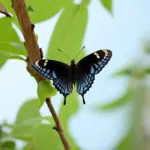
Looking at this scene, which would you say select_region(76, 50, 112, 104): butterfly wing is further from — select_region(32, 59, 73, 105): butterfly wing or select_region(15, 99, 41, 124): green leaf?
select_region(15, 99, 41, 124): green leaf

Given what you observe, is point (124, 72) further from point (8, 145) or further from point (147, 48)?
point (8, 145)

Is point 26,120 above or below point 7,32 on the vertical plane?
below

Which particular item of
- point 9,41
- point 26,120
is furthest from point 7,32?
point 26,120

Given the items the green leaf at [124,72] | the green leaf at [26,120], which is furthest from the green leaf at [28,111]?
the green leaf at [124,72]

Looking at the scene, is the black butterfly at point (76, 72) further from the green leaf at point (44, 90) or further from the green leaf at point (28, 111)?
the green leaf at point (28, 111)

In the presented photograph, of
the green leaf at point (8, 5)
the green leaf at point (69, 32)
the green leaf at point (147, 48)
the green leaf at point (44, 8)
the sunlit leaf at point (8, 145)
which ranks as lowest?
the sunlit leaf at point (8, 145)

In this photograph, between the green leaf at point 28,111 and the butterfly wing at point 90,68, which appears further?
the green leaf at point 28,111
